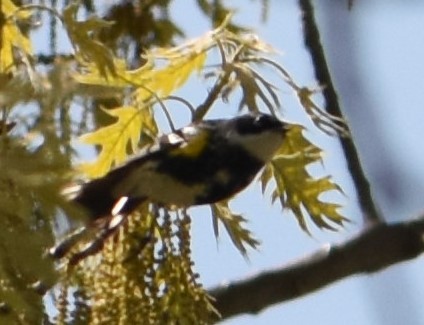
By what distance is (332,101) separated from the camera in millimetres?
2156

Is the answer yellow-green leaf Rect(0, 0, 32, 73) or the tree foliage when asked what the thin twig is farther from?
yellow-green leaf Rect(0, 0, 32, 73)

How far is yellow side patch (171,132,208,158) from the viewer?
6.28 feet

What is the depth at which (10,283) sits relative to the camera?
4.32 ft

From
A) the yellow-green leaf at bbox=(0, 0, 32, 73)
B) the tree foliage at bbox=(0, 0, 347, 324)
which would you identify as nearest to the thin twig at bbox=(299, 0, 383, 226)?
the tree foliage at bbox=(0, 0, 347, 324)

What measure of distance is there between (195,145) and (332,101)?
326mm

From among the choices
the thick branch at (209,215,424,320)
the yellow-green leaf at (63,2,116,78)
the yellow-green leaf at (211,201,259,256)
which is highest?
the yellow-green leaf at (63,2,116,78)

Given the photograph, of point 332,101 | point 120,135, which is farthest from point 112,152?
point 332,101

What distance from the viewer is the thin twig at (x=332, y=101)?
80.2 inches

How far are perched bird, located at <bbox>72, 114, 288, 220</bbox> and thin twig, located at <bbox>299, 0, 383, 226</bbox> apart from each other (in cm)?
15

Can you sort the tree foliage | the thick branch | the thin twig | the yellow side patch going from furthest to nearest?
the thick branch < the thin twig < the yellow side patch < the tree foliage

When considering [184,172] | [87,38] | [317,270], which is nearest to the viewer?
[87,38]

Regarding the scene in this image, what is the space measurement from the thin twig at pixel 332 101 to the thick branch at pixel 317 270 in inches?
3.6

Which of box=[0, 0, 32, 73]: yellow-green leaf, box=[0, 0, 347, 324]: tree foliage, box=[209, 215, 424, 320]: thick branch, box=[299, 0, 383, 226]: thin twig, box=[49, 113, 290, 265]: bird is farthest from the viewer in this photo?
box=[209, 215, 424, 320]: thick branch

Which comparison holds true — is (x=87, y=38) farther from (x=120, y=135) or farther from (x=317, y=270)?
(x=317, y=270)
